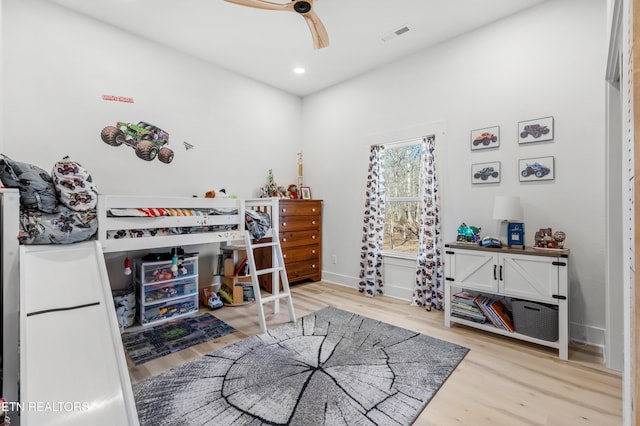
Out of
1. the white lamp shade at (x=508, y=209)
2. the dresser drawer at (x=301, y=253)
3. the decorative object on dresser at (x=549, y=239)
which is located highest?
the white lamp shade at (x=508, y=209)

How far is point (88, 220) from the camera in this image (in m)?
1.92

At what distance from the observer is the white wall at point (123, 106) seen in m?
2.46

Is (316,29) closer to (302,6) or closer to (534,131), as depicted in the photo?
(302,6)

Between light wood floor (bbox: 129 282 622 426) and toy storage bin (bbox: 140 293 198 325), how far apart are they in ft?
1.67

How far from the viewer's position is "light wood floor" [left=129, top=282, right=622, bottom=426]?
62.2 inches

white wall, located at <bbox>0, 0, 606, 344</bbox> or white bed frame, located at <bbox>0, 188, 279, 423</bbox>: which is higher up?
white wall, located at <bbox>0, 0, 606, 344</bbox>

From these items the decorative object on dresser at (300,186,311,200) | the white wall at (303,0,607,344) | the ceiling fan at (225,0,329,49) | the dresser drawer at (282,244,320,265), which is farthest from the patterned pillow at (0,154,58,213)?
the white wall at (303,0,607,344)

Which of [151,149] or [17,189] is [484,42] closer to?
[151,149]

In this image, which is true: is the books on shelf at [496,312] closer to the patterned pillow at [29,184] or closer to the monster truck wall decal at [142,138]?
the patterned pillow at [29,184]

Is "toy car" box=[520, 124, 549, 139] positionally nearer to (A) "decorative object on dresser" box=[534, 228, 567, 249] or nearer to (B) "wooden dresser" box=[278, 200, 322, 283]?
(A) "decorative object on dresser" box=[534, 228, 567, 249]

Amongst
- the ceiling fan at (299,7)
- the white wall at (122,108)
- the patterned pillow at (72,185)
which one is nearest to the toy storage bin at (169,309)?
the white wall at (122,108)

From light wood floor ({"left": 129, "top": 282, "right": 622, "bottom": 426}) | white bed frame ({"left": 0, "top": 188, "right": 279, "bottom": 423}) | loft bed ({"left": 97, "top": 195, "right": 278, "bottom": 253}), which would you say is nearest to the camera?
white bed frame ({"left": 0, "top": 188, "right": 279, "bottom": 423})

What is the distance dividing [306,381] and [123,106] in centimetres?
305

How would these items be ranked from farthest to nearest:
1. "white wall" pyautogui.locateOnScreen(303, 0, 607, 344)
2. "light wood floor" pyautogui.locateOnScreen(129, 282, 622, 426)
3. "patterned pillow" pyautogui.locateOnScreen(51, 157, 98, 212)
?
"white wall" pyautogui.locateOnScreen(303, 0, 607, 344)
"patterned pillow" pyautogui.locateOnScreen(51, 157, 98, 212)
"light wood floor" pyautogui.locateOnScreen(129, 282, 622, 426)
